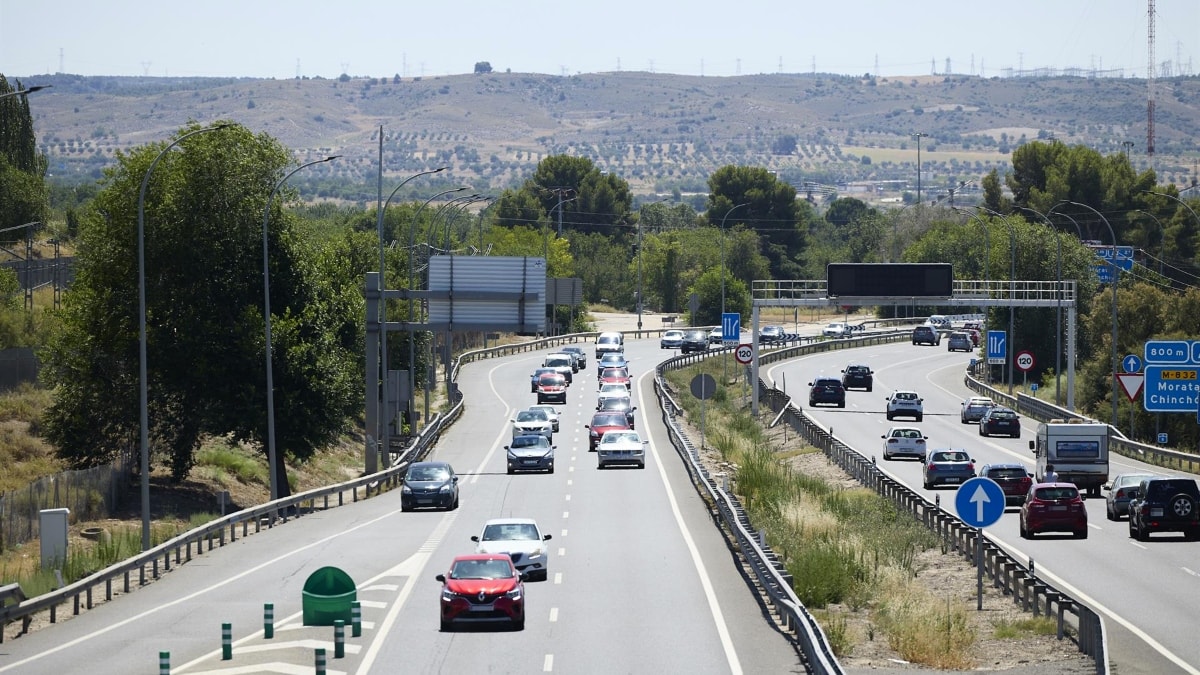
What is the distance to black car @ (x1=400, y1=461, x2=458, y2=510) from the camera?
43906 millimetres

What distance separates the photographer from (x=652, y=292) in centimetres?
16150

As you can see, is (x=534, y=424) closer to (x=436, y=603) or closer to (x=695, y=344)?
(x=436, y=603)

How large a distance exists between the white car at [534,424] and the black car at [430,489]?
42.4 ft

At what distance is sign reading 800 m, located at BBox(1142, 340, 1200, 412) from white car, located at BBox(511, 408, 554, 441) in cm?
2095

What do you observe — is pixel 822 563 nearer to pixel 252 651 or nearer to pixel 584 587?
pixel 584 587

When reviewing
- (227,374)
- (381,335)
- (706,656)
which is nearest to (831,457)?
(381,335)

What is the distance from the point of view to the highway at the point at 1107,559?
2423 cm

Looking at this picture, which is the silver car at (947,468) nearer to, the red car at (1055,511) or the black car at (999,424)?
the red car at (1055,511)

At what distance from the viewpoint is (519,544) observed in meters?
30.4

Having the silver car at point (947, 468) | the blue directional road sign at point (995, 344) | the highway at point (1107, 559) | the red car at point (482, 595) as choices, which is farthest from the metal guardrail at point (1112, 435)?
the red car at point (482, 595)

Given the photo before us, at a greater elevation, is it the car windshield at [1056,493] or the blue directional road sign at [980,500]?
the blue directional road sign at [980,500]

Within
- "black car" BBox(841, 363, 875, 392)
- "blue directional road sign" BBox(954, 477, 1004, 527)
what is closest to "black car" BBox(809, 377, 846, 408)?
"black car" BBox(841, 363, 875, 392)

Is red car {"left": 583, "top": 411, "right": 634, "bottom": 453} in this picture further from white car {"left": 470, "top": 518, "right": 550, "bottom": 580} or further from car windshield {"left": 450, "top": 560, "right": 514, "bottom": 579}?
car windshield {"left": 450, "top": 560, "right": 514, "bottom": 579}

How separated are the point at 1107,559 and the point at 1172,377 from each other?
17222 millimetres
